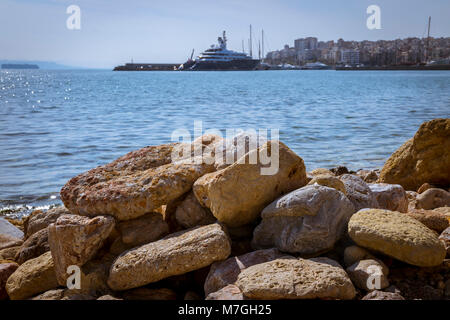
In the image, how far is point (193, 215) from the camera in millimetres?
4055

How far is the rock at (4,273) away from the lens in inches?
150

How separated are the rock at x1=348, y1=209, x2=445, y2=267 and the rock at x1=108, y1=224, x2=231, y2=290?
1.05 meters

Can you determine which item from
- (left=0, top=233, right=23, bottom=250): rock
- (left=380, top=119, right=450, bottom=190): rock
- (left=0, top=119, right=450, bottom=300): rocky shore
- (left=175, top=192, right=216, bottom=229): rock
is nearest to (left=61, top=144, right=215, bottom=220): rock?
(left=0, top=119, right=450, bottom=300): rocky shore

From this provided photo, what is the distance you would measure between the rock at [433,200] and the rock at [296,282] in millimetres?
3126

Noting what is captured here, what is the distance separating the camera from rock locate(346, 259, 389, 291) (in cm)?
302

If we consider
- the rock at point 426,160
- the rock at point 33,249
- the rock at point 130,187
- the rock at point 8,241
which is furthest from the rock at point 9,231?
the rock at point 426,160

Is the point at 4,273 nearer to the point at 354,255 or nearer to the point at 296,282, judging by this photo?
the point at 296,282

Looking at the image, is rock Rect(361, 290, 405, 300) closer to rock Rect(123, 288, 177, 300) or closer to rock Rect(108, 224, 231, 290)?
rock Rect(108, 224, 231, 290)

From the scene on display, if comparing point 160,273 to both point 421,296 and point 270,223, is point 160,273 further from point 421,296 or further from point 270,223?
point 421,296

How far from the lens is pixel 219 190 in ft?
12.1

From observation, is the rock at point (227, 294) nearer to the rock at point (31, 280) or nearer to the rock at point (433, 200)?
the rock at point (31, 280)
